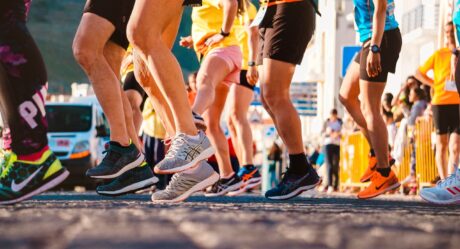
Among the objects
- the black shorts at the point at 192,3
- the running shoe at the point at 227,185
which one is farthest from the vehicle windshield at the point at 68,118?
the black shorts at the point at 192,3

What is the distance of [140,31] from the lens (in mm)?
5871

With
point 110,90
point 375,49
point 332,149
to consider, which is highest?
point 375,49

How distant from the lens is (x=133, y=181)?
6.50 metres

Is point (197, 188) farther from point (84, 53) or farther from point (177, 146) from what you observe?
point (84, 53)

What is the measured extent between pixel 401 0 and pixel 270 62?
3505 centimetres

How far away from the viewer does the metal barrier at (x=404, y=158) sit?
14.3 m

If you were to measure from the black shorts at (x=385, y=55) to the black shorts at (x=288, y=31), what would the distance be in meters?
0.74

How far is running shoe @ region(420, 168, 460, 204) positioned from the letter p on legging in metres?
2.37

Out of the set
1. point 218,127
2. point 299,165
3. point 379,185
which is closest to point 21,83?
point 299,165

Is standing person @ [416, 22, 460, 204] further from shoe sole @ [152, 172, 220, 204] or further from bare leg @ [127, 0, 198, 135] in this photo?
bare leg @ [127, 0, 198, 135]

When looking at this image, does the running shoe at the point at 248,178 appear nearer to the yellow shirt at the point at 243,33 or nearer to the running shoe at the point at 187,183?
the yellow shirt at the point at 243,33

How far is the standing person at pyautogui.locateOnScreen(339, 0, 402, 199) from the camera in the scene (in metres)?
7.94

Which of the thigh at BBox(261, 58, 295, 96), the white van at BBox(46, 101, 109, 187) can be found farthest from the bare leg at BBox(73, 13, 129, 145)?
the white van at BBox(46, 101, 109, 187)

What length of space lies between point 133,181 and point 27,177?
1.55 m
